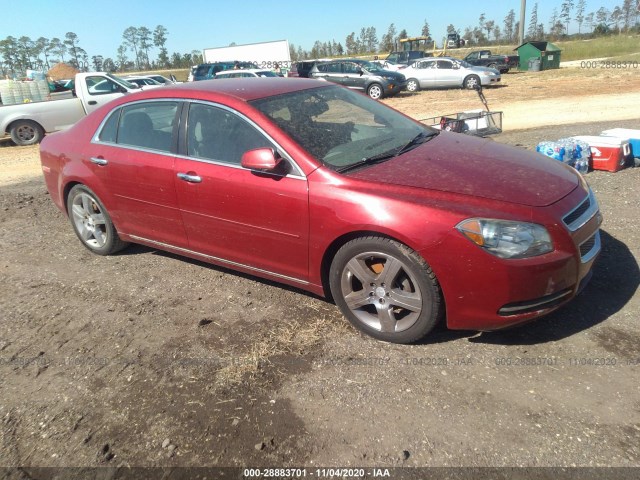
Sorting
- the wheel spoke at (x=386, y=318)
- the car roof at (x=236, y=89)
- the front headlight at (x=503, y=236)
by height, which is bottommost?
the wheel spoke at (x=386, y=318)

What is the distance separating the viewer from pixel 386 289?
10.2 ft

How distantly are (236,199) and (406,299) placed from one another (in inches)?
54.5

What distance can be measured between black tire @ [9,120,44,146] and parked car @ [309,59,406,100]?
428 inches

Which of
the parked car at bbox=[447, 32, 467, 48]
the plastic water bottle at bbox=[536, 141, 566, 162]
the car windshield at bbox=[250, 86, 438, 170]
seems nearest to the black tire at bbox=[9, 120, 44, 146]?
the car windshield at bbox=[250, 86, 438, 170]

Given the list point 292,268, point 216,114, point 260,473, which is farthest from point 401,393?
point 216,114

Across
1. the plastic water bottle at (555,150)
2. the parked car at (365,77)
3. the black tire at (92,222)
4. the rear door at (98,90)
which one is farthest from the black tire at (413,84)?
the black tire at (92,222)

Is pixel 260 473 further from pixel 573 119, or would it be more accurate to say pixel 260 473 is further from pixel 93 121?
pixel 573 119

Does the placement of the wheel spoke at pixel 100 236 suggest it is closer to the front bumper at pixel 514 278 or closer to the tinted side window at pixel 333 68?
the front bumper at pixel 514 278

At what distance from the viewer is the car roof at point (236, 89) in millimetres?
3778

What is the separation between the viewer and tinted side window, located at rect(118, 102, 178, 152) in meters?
3.95

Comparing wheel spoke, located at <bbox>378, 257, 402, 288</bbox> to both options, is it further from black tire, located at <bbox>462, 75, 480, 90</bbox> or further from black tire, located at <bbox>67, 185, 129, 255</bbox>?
black tire, located at <bbox>462, 75, 480, 90</bbox>

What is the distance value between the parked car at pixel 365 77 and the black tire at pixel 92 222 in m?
16.7

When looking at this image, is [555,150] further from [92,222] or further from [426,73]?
[426,73]

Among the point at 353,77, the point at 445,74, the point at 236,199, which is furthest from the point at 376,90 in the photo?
the point at 236,199
